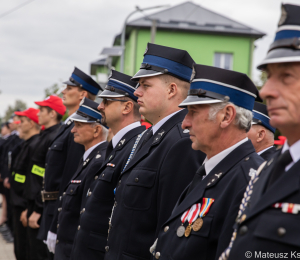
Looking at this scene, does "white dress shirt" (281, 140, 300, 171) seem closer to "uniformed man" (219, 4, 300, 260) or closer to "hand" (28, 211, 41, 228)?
"uniformed man" (219, 4, 300, 260)

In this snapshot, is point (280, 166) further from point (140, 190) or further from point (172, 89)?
point (172, 89)

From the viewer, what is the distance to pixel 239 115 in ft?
8.35

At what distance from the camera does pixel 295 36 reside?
5.55ft

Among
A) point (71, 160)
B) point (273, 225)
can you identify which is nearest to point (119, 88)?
point (71, 160)

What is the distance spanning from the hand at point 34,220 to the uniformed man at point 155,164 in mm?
3101

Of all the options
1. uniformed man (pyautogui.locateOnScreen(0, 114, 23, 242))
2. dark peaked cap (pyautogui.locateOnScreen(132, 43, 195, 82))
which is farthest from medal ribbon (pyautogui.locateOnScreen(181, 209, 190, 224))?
uniformed man (pyautogui.locateOnScreen(0, 114, 23, 242))

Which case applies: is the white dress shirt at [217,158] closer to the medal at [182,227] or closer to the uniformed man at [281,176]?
the medal at [182,227]

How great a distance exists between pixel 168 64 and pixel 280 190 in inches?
74.5

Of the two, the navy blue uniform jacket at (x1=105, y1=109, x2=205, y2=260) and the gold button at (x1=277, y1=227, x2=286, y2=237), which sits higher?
the gold button at (x1=277, y1=227, x2=286, y2=237)

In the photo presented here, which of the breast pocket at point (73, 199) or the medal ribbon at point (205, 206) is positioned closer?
the medal ribbon at point (205, 206)

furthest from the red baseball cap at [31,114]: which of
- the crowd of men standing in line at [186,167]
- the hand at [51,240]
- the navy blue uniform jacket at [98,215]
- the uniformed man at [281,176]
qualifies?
the uniformed man at [281,176]

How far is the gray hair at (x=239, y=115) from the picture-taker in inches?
99.2

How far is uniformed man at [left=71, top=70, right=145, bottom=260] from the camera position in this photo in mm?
3688

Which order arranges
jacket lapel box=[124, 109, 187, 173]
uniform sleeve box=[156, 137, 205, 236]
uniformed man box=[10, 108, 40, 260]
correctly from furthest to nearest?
uniformed man box=[10, 108, 40, 260], jacket lapel box=[124, 109, 187, 173], uniform sleeve box=[156, 137, 205, 236]
